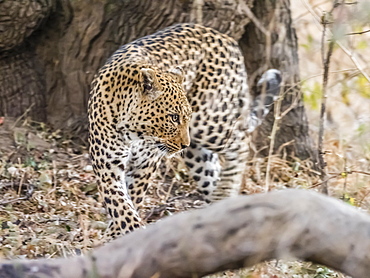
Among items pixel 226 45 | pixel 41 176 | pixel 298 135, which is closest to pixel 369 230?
pixel 226 45

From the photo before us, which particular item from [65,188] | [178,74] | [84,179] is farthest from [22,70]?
[178,74]

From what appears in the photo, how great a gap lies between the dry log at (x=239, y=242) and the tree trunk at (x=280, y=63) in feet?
13.6

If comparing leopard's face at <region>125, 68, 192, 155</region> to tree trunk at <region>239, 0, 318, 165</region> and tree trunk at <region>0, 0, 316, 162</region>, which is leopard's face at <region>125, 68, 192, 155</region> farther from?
tree trunk at <region>239, 0, 318, 165</region>

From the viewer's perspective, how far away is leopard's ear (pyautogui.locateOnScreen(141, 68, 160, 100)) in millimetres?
5551

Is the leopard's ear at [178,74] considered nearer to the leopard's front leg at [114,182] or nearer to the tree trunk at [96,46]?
the leopard's front leg at [114,182]

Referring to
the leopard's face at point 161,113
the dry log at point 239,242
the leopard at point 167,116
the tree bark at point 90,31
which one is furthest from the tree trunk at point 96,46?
the dry log at point 239,242

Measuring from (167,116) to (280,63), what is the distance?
7.51ft

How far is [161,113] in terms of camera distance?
568cm

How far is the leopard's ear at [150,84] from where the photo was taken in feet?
18.2

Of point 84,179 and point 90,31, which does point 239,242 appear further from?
point 90,31

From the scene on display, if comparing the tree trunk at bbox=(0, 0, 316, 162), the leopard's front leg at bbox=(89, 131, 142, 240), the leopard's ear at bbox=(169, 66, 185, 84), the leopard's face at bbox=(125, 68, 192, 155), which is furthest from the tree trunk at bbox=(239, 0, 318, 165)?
the leopard's front leg at bbox=(89, 131, 142, 240)

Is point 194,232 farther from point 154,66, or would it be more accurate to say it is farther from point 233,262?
point 154,66

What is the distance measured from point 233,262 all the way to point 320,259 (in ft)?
1.29

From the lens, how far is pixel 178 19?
277 inches
